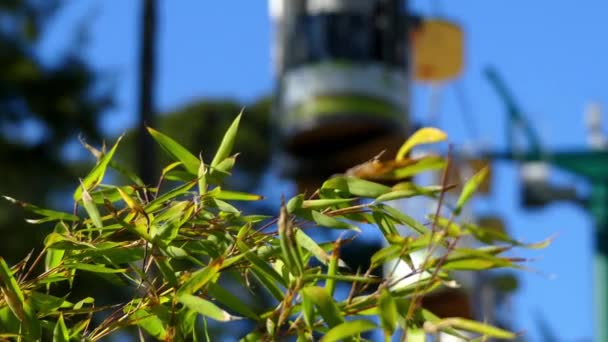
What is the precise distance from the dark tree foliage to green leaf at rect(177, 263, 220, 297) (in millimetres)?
14718

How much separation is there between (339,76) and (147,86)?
87.9 inches

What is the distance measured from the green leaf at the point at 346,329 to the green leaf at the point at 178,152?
26cm

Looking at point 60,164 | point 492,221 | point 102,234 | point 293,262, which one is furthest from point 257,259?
point 60,164

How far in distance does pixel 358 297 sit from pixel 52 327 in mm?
313

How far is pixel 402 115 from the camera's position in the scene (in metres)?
7.71

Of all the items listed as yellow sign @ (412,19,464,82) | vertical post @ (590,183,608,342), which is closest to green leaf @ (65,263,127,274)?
yellow sign @ (412,19,464,82)

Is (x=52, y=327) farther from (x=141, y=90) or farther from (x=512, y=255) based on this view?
(x=141, y=90)

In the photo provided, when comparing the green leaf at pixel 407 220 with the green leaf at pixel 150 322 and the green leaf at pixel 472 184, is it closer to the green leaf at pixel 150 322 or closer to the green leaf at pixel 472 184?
the green leaf at pixel 472 184

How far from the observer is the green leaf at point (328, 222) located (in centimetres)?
119

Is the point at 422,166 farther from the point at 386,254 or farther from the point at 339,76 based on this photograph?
the point at 339,76

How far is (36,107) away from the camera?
16547mm

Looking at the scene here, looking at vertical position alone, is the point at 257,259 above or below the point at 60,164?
above

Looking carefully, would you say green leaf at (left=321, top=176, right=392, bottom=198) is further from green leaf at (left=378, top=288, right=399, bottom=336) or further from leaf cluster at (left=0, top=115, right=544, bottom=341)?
→ green leaf at (left=378, top=288, right=399, bottom=336)

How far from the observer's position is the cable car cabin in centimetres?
749
